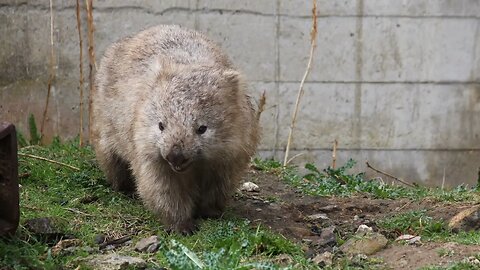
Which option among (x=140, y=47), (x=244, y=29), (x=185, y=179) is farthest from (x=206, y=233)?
(x=244, y=29)

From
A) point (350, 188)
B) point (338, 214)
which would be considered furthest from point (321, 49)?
point (338, 214)

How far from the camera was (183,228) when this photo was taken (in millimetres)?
5082

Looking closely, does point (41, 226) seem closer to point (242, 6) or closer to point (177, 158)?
point (177, 158)

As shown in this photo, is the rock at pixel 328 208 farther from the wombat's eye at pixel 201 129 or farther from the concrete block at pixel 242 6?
the concrete block at pixel 242 6

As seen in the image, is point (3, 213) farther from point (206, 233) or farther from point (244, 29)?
point (244, 29)

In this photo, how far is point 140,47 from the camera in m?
5.91

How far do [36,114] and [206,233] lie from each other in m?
3.66

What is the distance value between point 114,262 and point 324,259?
108 centimetres

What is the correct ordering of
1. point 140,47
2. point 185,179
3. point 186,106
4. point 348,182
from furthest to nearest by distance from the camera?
1. point 348,182
2. point 140,47
3. point 185,179
4. point 186,106

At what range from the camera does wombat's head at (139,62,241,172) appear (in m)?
4.80

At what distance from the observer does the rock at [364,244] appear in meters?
4.59

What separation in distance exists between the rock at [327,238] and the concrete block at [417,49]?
3580 mm

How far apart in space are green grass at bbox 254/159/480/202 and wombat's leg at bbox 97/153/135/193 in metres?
1.32

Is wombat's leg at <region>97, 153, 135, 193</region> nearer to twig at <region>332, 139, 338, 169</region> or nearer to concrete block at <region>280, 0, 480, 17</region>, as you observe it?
twig at <region>332, 139, 338, 169</region>
